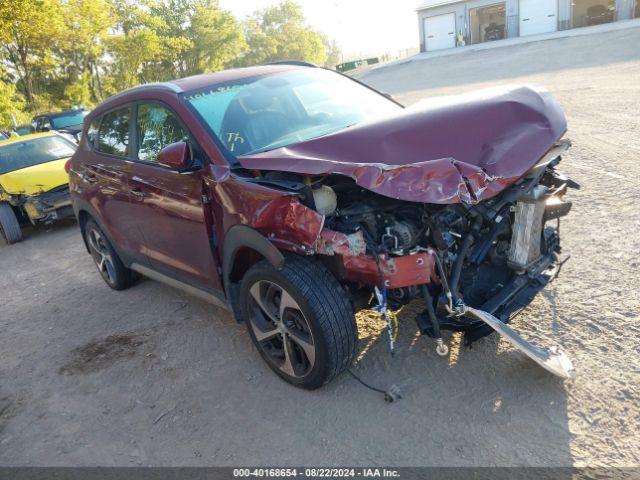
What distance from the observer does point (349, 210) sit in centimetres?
298

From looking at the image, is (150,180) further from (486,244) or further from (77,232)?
(77,232)

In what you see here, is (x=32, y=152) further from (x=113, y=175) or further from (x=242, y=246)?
(x=242, y=246)

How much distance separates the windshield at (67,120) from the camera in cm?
1817

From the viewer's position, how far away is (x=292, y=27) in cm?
5928

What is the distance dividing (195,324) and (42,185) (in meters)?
Result: 5.31

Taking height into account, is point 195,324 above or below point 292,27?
below

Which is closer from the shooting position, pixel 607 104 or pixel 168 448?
pixel 168 448

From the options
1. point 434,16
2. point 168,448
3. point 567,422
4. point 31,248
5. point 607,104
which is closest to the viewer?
point 567,422

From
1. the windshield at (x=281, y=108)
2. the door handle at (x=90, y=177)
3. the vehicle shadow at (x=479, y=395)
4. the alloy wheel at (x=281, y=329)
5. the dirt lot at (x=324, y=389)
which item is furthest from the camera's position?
the door handle at (x=90, y=177)

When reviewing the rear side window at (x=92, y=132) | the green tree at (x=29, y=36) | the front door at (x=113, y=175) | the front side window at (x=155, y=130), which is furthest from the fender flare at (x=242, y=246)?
the green tree at (x=29, y=36)

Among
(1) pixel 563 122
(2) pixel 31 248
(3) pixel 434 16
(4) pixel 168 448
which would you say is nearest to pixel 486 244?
(1) pixel 563 122

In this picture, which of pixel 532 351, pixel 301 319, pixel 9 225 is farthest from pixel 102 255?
pixel 532 351

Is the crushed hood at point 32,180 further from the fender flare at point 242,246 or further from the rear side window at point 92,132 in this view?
the fender flare at point 242,246

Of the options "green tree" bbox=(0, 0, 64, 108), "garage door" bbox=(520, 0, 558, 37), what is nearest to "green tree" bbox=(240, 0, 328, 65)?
"garage door" bbox=(520, 0, 558, 37)
